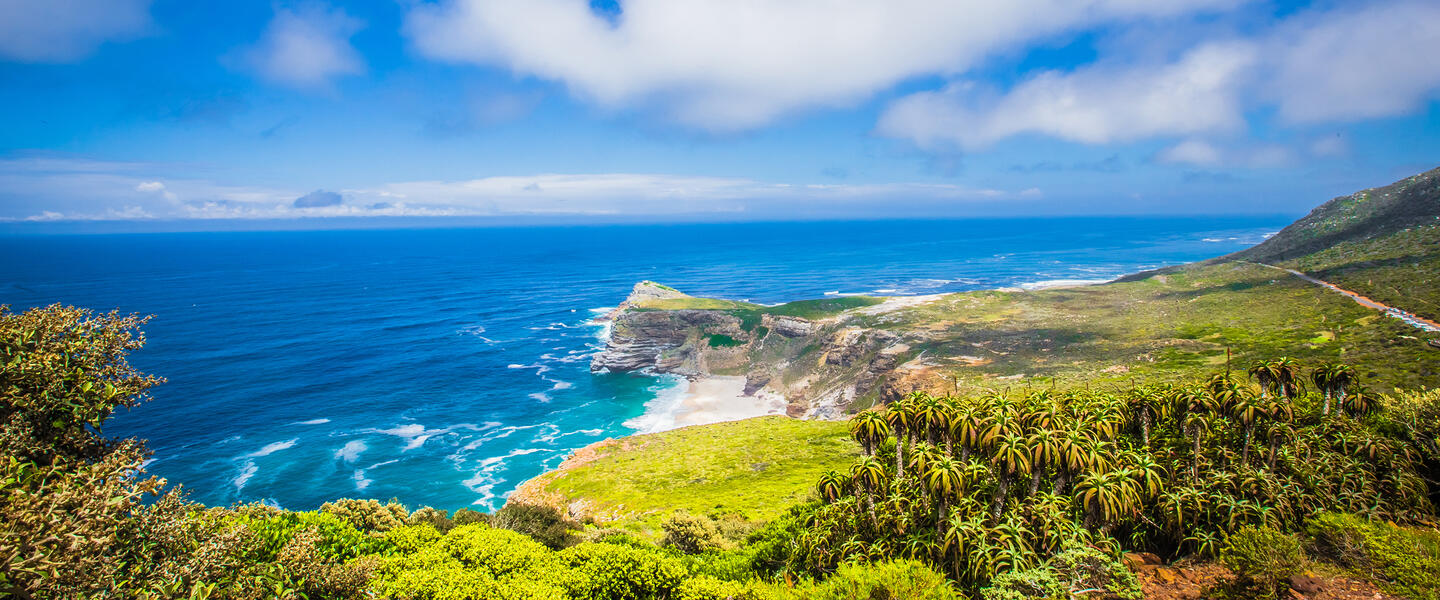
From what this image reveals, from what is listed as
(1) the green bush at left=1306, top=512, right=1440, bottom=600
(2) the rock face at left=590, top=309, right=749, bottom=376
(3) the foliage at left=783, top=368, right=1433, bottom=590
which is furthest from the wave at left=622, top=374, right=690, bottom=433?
(1) the green bush at left=1306, top=512, right=1440, bottom=600

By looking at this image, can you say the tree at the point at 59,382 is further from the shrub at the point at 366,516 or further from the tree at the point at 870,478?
the tree at the point at 870,478

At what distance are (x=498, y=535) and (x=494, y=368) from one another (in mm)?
96227

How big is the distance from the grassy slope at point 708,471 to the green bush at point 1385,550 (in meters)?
35.6

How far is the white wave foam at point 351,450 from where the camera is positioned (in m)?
80.1

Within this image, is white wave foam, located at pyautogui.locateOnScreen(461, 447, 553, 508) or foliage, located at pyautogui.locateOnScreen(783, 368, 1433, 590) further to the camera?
white wave foam, located at pyautogui.locateOnScreen(461, 447, 553, 508)

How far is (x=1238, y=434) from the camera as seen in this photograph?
34.8 metres

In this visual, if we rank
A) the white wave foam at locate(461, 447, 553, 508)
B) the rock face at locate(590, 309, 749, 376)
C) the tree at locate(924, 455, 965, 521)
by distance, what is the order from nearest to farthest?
the tree at locate(924, 455, 965, 521) → the white wave foam at locate(461, 447, 553, 508) → the rock face at locate(590, 309, 749, 376)

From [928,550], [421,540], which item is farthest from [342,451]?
[928,550]

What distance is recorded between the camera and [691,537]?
136ft

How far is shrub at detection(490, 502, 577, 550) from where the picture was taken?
42253mm

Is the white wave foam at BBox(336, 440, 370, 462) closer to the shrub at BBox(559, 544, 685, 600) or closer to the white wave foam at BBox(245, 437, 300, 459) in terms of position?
the white wave foam at BBox(245, 437, 300, 459)

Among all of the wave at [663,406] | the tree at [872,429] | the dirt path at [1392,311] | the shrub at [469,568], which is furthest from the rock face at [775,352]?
the shrub at [469,568]

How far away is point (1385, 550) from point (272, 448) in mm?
105098

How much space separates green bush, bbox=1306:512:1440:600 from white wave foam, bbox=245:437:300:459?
4023 inches
